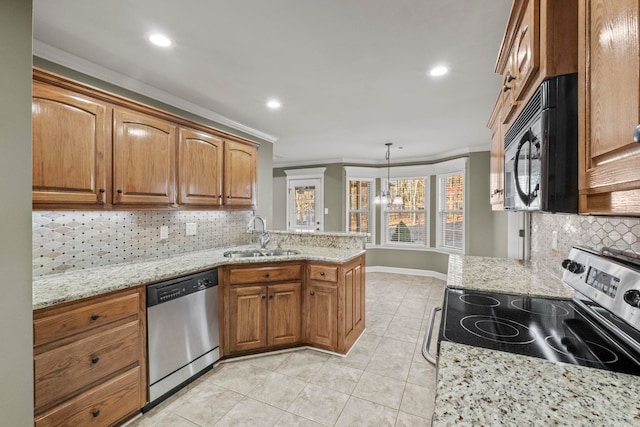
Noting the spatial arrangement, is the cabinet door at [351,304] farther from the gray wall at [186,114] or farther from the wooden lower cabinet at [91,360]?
the gray wall at [186,114]

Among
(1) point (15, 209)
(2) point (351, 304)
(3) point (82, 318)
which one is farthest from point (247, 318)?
(1) point (15, 209)

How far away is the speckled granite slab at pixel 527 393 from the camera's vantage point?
1.97 ft

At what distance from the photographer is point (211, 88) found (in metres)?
2.73

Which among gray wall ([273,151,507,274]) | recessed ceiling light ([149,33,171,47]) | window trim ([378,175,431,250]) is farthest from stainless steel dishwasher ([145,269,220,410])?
window trim ([378,175,431,250])

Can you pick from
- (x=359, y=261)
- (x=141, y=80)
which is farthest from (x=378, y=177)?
(x=141, y=80)

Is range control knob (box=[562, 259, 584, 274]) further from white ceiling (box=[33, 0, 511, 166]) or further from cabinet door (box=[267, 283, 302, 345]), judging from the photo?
cabinet door (box=[267, 283, 302, 345])

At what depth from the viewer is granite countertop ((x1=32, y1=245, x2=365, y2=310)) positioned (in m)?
1.63

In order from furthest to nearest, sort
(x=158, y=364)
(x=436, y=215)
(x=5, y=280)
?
1. (x=436, y=215)
2. (x=158, y=364)
3. (x=5, y=280)

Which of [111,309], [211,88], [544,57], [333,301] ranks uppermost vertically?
[211,88]

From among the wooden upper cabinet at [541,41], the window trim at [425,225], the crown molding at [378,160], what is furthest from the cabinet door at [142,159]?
the window trim at [425,225]

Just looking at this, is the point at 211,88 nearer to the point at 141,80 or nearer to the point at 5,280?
the point at 141,80

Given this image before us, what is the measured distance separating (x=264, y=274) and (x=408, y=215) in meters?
4.45

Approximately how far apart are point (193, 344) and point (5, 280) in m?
1.39

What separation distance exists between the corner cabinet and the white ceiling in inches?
14.9
